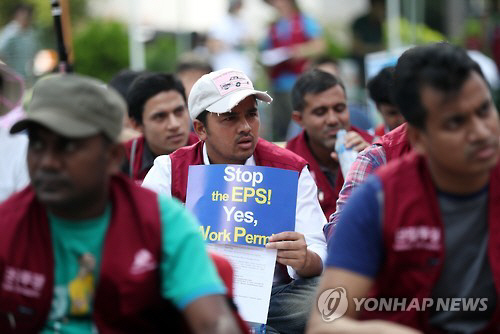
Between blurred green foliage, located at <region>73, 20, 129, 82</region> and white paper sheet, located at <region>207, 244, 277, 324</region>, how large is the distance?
525 inches

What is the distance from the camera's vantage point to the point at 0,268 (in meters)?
3.05

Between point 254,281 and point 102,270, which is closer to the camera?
point 102,270

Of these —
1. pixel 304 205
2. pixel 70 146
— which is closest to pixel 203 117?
pixel 304 205

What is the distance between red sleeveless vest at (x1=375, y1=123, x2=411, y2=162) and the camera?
14.9ft

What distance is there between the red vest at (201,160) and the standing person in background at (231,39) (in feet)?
26.1

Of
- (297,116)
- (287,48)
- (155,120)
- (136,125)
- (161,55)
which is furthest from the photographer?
(161,55)

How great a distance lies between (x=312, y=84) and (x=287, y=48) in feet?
17.1

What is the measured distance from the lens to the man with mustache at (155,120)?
652 centimetres

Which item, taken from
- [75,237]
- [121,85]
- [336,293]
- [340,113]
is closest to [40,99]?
[75,237]

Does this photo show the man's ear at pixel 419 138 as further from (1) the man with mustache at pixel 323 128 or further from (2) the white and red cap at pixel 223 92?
(1) the man with mustache at pixel 323 128

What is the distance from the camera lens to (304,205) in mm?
4812

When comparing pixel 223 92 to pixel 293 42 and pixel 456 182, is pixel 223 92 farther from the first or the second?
pixel 293 42

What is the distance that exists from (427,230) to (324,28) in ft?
52.1

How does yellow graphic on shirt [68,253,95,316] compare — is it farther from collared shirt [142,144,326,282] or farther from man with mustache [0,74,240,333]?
collared shirt [142,144,326,282]
